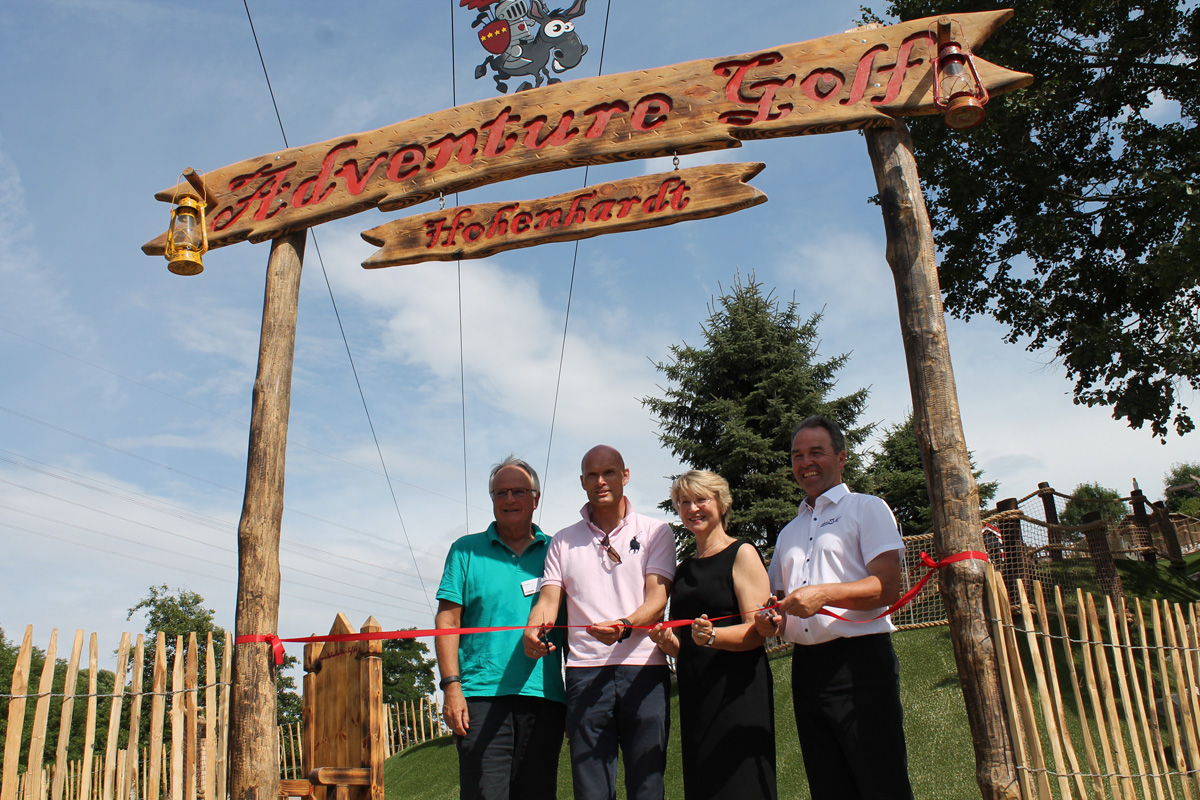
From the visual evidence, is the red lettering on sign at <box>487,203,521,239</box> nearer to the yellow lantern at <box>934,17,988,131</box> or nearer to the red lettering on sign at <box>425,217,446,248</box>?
the red lettering on sign at <box>425,217,446,248</box>

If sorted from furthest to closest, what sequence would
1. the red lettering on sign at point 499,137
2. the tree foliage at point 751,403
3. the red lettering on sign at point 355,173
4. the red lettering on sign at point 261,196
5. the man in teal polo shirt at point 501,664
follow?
the tree foliage at point 751,403
the red lettering on sign at point 261,196
the red lettering on sign at point 355,173
the red lettering on sign at point 499,137
the man in teal polo shirt at point 501,664

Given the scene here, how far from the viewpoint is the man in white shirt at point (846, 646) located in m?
2.96

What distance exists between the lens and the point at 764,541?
46.1 ft

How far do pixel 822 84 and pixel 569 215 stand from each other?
142 centimetres

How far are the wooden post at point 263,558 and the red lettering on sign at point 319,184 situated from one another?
0.46 m

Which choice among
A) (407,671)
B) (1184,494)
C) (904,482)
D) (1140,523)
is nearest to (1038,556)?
(1140,523)

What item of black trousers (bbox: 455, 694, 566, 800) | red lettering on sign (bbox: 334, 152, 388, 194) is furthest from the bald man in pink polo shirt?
red lettering on sign (bbox: 334, 152, 388, 194)

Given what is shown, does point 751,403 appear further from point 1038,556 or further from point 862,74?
point 862,74

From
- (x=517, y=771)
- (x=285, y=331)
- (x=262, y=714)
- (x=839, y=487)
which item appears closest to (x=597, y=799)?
(x=517, y=771)

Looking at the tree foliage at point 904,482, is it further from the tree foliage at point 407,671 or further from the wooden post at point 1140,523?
the tree foliage at point 407,671

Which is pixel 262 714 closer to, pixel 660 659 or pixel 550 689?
pixel 550 689

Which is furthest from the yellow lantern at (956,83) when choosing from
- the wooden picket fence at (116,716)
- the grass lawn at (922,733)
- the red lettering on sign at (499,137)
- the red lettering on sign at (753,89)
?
the grass lawn at (922,733)

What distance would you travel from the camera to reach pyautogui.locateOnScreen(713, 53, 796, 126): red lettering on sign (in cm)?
421

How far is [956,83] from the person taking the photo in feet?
12.5
